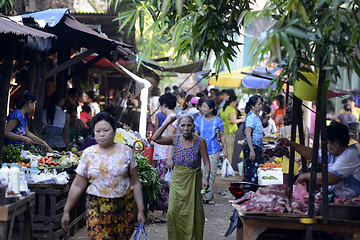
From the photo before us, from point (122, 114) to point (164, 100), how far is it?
28.5ft

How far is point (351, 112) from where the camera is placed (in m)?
17.9

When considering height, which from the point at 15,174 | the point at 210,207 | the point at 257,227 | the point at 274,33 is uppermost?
the point at 274,33

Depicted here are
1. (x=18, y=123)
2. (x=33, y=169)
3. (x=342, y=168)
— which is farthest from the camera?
(x=18, y=123)

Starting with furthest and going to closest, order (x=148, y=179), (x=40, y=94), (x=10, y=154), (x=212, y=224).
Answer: (x=40, y=94), (x=212, y=224), (x=148, y=179), (x=10, y=154)

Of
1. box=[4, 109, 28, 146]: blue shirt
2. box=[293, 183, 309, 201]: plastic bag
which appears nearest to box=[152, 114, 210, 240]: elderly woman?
box=[293, 183, 309, 201]: plastic bag

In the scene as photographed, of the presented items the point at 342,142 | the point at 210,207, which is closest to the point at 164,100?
the point at 210,207

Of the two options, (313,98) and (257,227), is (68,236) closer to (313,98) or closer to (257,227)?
(257,227)

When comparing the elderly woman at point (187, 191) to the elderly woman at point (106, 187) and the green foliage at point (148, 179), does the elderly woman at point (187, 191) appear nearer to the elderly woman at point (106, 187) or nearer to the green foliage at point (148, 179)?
the green foliage at point (148, 179)

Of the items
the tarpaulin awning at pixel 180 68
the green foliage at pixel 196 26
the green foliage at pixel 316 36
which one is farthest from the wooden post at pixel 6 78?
the tarpaulin awning at pixel 180 68

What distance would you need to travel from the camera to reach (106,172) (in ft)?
17.3

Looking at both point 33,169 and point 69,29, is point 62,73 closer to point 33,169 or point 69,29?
point 69,29

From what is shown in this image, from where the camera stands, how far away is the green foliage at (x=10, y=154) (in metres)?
7.26

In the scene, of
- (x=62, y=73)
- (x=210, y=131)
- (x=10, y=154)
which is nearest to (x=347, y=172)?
(x=10, y=154)

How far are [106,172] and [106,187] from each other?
0.14 metres
